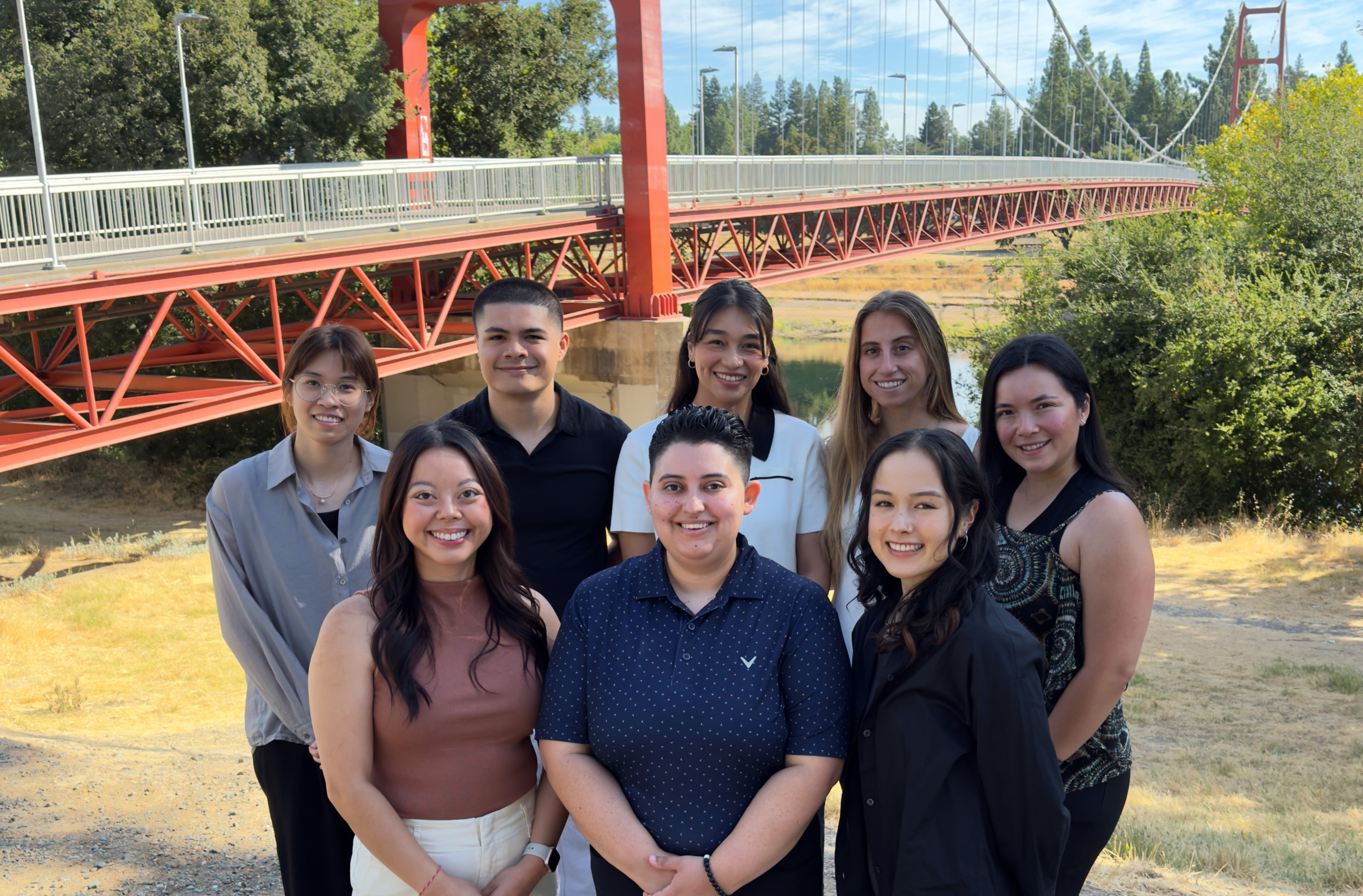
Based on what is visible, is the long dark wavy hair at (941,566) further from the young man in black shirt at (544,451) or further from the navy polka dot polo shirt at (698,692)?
the young man in black shirt at (544,451)

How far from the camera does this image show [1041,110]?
8438cm

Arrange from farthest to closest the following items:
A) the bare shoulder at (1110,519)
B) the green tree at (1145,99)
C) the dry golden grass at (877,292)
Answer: the green tree at (1145,99), the dry golden grass at (877,292), the bare shoulder at (1110,519)

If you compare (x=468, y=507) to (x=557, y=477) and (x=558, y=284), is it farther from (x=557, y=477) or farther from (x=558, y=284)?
(x=558, y=284)

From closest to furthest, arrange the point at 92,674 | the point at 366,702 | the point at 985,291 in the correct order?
1. the point at 366,702
2. the point at 92,674
3. the point at 985,291

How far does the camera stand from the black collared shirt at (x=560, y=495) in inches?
122

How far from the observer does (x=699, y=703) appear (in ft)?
7.06

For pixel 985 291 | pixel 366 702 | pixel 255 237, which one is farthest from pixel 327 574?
pixel 985 291

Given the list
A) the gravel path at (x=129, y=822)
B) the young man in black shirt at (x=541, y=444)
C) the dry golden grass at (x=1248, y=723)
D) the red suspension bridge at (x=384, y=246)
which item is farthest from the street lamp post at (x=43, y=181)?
the dry golden grass at (x=1248, y=723)

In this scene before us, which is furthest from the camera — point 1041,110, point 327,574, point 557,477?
point 1041,110

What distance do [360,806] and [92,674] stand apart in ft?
26.4

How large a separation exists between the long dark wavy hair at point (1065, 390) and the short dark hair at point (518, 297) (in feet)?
4.27

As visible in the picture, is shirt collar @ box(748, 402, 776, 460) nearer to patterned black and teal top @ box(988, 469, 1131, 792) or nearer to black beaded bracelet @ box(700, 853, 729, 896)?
patterned black and teal top @ box(988, 469, 1131, 792)

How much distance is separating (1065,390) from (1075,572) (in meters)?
0.46

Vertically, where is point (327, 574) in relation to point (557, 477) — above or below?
below
